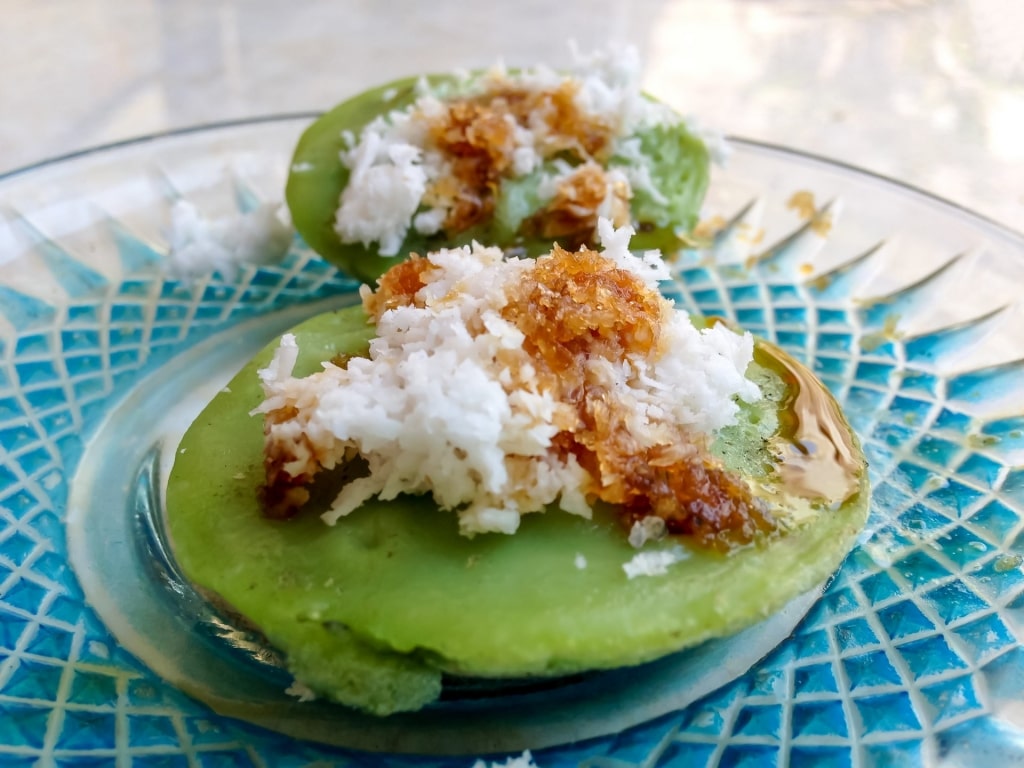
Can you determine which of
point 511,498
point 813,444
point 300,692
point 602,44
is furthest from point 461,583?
point 602,44

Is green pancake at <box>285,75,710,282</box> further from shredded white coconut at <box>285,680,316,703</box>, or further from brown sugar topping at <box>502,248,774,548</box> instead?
shredded white coconut at <box>285,680,316,703</box>

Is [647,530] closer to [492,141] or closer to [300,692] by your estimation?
[300,692]

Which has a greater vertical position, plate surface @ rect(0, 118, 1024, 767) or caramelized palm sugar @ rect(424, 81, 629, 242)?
caramelized palm sugar @ rect(424, 81, 629, 242)

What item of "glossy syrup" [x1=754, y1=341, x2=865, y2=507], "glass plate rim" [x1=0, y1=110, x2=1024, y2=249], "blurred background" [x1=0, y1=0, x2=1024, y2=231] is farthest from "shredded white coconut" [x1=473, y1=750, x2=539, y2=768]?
"blurred background" [x1=0, y1=0, x2=1024, y2=231]

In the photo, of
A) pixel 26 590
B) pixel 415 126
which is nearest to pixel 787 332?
pixel 415 126

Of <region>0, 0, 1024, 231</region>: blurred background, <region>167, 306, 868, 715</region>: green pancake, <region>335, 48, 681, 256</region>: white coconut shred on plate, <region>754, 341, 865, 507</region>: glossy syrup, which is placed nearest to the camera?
<region>167, 306, 868, 715</region>: green pancake

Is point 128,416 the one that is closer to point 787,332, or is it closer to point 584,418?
point 584,418

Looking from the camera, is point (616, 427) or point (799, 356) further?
point (799, 356)
